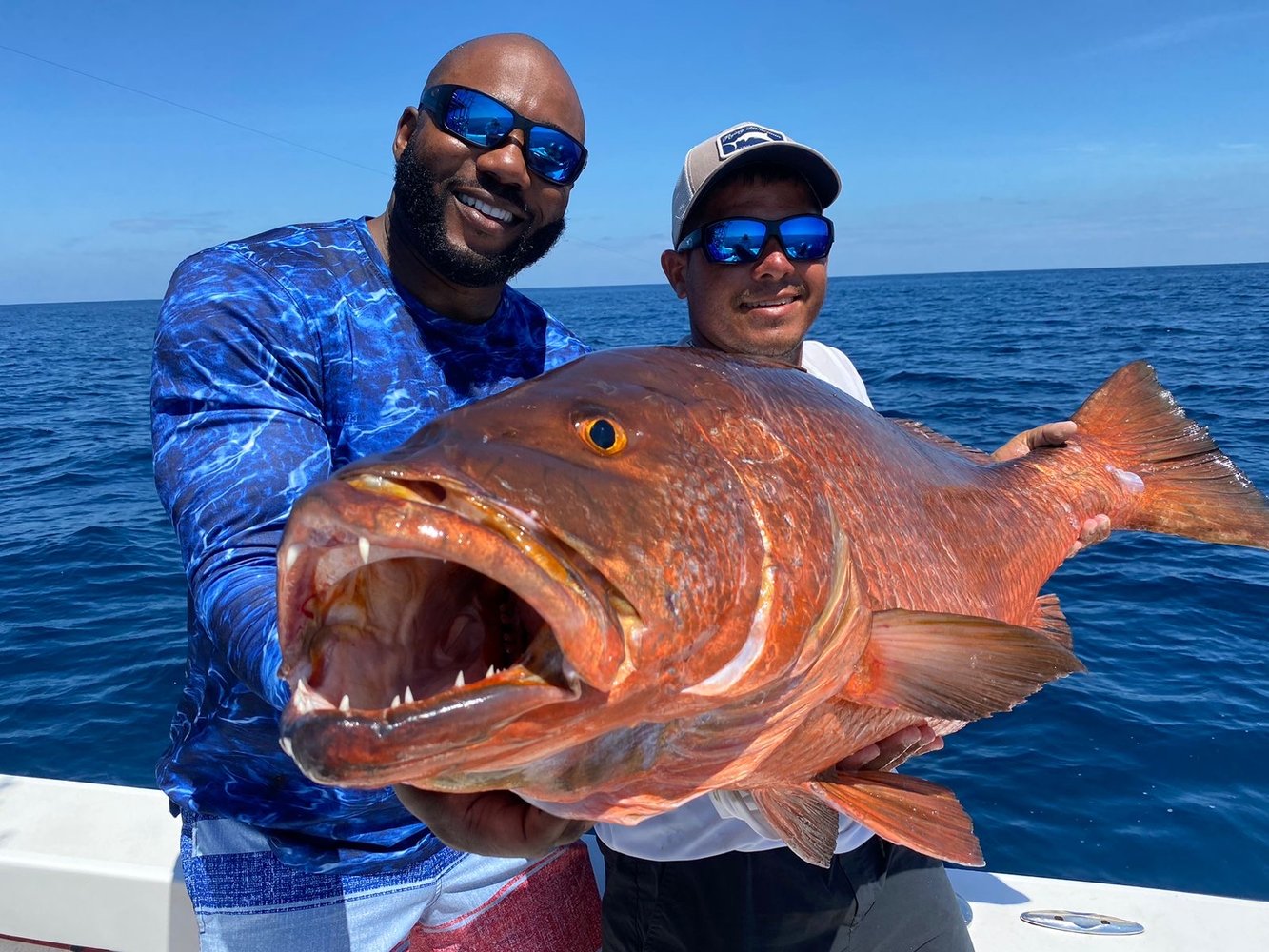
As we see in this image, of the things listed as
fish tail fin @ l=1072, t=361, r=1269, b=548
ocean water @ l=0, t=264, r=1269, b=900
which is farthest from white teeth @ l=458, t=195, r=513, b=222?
ocean water @ l=0, t=264, r=1269, b=900

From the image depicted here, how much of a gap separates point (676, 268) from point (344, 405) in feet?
5.17

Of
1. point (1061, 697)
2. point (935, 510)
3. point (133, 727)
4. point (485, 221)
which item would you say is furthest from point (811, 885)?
point (133, 727)

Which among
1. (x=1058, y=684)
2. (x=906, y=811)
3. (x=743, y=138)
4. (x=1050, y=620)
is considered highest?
(x=743, y=138)

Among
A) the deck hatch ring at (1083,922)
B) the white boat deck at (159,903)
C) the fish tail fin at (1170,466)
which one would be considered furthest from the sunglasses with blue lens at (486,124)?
the deck hatch ring at (1083,922)

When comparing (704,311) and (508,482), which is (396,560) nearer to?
(508,482)

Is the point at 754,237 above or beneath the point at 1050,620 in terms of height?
above

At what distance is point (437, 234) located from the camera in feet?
8.16

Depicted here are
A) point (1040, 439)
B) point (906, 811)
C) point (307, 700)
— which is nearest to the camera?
point (307, 700)

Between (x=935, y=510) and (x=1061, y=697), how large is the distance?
517 centimetres

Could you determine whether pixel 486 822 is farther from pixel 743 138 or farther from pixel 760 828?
pixel 743 138

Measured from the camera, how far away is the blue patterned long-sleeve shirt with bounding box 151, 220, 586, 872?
Result: 1896 mm

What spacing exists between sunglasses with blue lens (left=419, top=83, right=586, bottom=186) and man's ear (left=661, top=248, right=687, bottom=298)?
0.79 metres

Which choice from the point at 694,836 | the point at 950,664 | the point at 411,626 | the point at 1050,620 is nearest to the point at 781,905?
the point at 694,836

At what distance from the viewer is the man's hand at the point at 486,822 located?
157 cm
